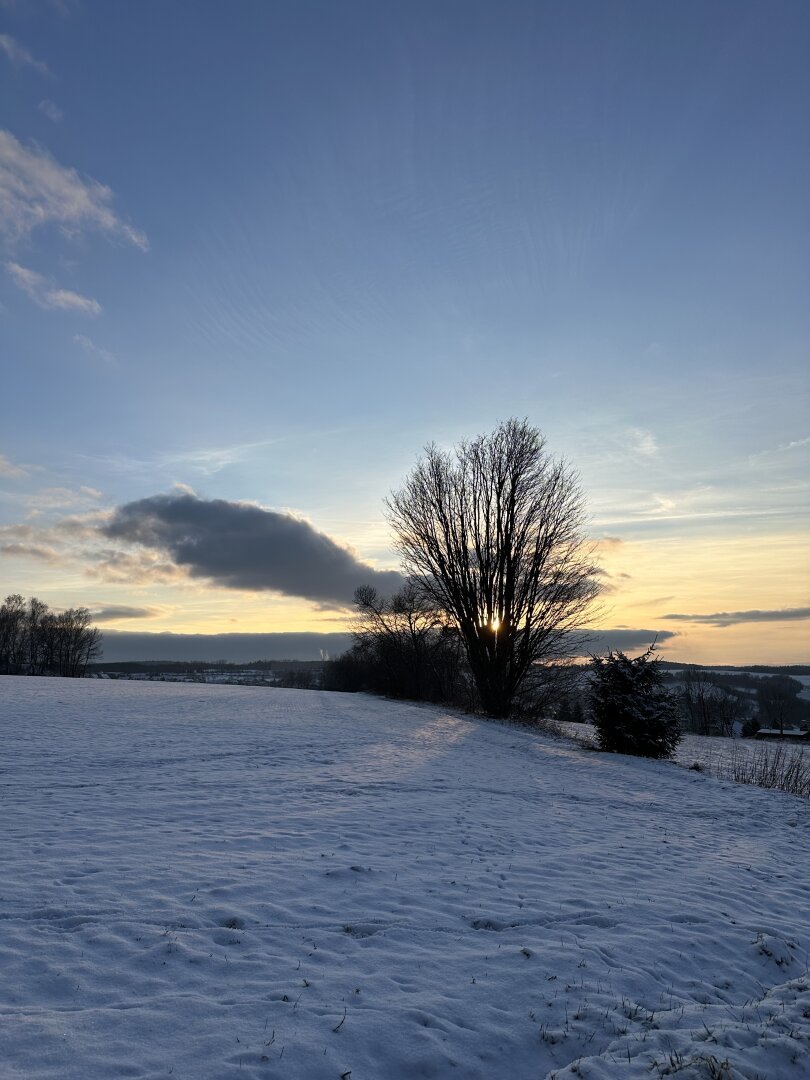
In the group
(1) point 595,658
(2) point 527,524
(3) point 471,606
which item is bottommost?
(1) point 595,658

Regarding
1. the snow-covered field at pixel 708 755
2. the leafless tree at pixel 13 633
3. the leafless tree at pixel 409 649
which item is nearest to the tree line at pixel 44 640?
the leafless tree at pixel 13 633

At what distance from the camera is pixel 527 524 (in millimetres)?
32188

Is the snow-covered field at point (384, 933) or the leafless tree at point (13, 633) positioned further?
the leafless tree at point (13, 633)

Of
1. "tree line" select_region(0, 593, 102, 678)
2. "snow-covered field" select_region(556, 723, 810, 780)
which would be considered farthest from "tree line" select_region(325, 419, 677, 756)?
"tree line" select_region(0, 593, 102, 678)

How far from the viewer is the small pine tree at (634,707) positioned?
21281mm

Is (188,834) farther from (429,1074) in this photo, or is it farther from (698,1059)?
(698,1059)

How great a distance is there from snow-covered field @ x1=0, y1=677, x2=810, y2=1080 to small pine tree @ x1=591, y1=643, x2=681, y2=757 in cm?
873

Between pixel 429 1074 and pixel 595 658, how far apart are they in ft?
63.2

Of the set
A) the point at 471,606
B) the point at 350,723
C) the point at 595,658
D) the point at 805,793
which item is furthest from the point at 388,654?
the point at 805,793

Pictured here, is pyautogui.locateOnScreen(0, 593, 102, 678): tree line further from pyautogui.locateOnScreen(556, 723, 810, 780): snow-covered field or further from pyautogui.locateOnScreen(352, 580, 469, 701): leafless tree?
pyautogui.locateOnScreen(556, 723, 810, 780): snow-covered field

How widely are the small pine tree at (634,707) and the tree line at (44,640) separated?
294ft

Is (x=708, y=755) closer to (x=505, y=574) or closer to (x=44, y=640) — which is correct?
(x=505, y=574)

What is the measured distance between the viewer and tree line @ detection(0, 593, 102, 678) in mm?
92894

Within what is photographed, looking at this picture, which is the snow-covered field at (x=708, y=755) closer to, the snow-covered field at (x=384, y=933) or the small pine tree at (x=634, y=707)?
the small pine tree at (x=634, y=707)
